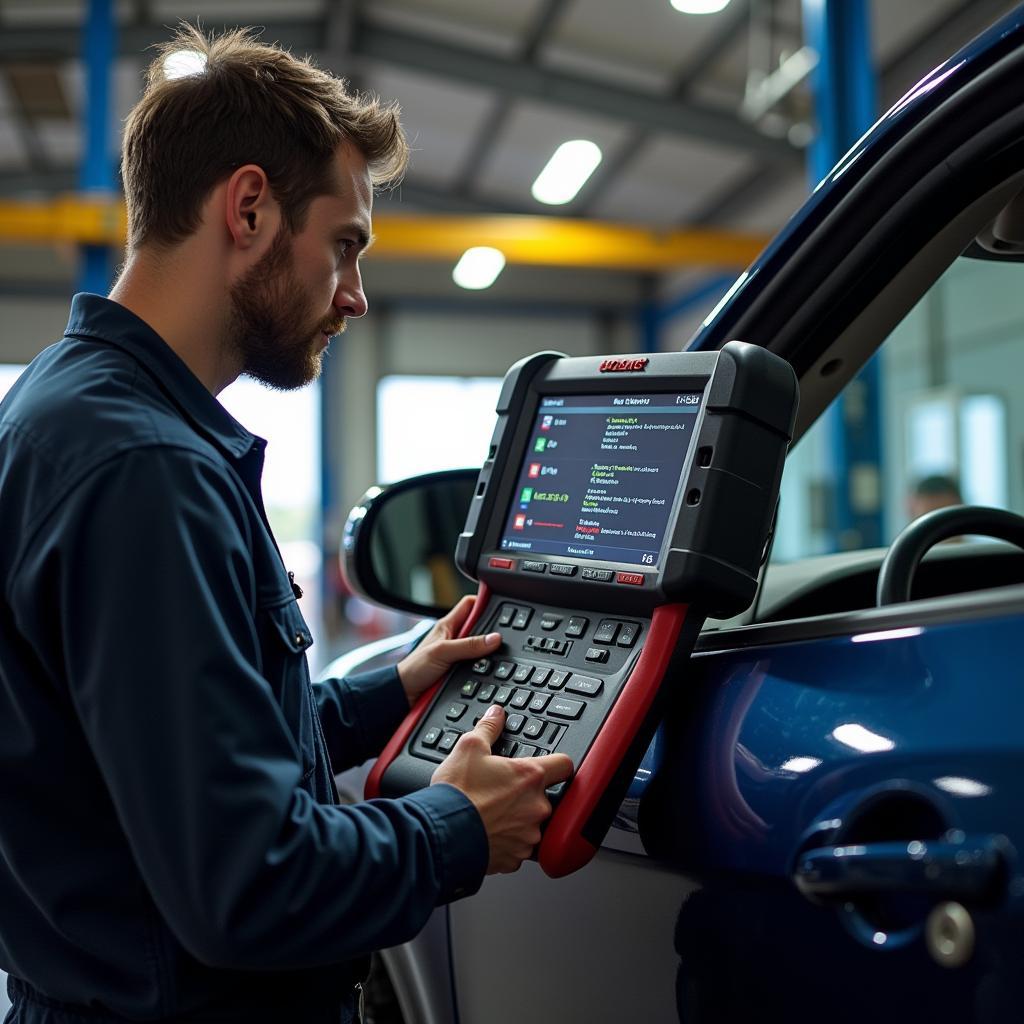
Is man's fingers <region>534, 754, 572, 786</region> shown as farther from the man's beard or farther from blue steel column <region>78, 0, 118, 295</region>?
blue steel column <region>78, 0, 118, 295</region>

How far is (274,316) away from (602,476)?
384mm

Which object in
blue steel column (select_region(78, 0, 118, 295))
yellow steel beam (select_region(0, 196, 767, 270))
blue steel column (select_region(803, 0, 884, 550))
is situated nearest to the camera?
blue steel column (select_region(803, 0, 884, 550))

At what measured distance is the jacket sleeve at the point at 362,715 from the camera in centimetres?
145

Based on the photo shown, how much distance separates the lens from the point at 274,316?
4.05 ft

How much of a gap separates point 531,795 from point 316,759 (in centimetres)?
24

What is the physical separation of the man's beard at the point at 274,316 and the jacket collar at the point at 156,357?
9 centimetres

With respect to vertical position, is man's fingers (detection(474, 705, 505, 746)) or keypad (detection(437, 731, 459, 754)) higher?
man's fingers (detection(474, 705, 505, 746))

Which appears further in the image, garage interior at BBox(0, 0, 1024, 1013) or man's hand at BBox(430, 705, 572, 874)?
garage interior at BBox(0, 0, 1024, 1013)

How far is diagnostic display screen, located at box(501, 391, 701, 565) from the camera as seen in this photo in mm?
1156

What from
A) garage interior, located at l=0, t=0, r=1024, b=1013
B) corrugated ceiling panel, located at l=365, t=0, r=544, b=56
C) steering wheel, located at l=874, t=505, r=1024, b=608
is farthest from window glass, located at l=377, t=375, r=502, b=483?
steering wheel, located at l=874, t=505, r=1024, b=608

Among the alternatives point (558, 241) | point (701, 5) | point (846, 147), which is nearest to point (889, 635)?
point (846, 147)

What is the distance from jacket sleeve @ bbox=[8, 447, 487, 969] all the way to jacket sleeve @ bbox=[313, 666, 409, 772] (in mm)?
454

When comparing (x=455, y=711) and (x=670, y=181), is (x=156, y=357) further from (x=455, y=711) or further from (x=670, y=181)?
(x=670, y=181)

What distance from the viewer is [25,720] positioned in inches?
39.4
